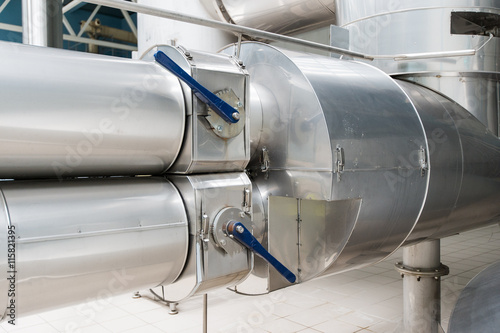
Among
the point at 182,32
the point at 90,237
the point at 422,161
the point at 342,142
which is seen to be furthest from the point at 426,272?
the point at 182,32

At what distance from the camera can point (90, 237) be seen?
907 millimetres

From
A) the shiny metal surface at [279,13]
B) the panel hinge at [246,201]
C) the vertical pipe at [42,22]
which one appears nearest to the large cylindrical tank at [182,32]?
the shiny metal surface at [279,13]

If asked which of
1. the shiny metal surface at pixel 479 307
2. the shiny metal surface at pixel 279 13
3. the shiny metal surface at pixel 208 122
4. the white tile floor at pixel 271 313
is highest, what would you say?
the shiny metal surface at pixel 279 13

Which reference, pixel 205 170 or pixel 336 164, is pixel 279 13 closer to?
pixel 336 164

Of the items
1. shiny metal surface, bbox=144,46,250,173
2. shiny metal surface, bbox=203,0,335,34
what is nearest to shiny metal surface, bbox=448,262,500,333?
shiny metal surface, bbox=144,46,250,173

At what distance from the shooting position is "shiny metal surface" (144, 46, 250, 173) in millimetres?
1041

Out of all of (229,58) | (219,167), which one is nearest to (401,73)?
(229,58)

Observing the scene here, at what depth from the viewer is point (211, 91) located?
3.54 feet

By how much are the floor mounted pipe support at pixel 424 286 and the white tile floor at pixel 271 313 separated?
0.69 m

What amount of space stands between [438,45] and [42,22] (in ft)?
4.62

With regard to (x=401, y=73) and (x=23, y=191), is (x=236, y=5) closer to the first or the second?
(x=401, y=73)

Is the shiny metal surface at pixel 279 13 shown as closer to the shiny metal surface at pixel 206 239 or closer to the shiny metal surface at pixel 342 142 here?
the shiny metal surface at pixel 342 142

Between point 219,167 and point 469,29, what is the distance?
1.29 m

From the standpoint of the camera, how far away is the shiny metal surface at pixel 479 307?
1175 millimetres
